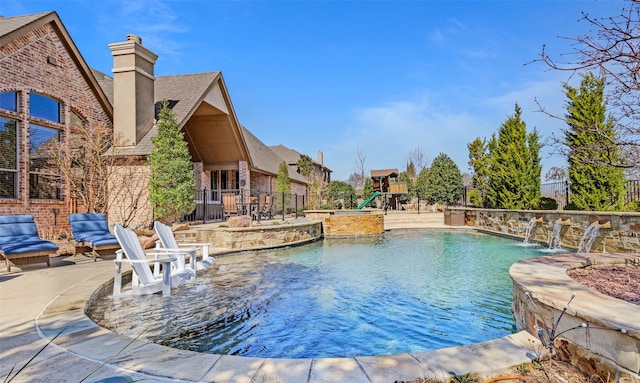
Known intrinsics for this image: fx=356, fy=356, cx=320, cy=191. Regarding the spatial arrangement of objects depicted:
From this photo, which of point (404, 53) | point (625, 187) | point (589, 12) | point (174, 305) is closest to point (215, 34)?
point (404, 53)

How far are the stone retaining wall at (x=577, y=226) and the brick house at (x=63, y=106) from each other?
37.8 feet

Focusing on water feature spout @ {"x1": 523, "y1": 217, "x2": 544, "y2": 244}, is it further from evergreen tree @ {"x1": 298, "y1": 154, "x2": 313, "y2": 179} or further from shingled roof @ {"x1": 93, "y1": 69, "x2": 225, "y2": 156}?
evergreen tree @ {"x1": 298, "y1": 154, "x2": 313, "y2": 179}

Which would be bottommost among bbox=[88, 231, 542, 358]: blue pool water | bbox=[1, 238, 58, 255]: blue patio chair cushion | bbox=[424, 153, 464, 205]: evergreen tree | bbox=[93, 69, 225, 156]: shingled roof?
bbox=[88, 231, 542, 358]: blue pool water

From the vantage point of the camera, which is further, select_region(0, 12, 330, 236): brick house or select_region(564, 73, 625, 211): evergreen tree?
select_region(564, 73, 625, 211): evergreen tree

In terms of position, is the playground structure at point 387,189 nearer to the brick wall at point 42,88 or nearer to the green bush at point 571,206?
the green bush at point 571,206

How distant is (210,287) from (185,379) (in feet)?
12.1

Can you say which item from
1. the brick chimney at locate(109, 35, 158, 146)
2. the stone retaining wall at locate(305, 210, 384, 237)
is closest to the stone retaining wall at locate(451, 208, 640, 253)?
the stone retaining wall at locate(305, 210, 384, 237)

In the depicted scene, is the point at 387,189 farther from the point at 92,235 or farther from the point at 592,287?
the point at 592,287

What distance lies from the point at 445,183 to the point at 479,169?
392cm

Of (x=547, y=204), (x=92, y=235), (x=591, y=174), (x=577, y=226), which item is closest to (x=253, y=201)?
(x=92, y=235)

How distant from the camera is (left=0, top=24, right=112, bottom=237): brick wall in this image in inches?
390

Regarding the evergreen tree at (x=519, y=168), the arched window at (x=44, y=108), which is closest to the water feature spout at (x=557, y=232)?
the evergreen tree at (x=519, y=168)

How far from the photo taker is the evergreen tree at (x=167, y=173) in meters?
11.5

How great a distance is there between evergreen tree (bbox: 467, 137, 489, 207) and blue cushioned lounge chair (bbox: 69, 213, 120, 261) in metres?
17.7
